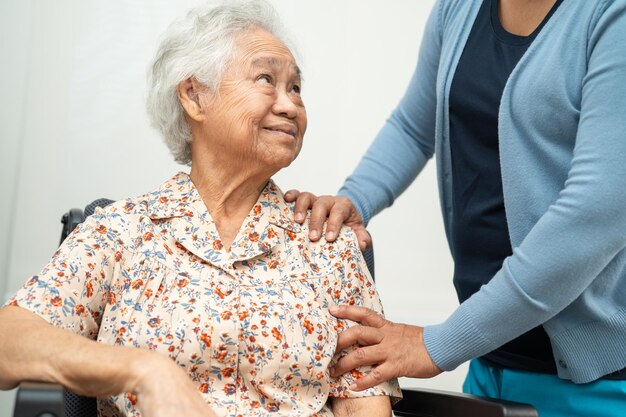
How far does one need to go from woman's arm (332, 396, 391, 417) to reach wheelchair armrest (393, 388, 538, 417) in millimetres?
94

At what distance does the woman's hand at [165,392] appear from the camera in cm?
118

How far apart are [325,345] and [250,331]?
0.54 ft

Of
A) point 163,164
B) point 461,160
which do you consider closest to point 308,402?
point 461,160

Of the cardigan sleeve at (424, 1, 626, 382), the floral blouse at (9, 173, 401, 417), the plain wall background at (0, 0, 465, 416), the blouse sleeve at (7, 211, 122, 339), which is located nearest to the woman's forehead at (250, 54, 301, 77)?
the floral blouse at (9, 173, 401, 417)

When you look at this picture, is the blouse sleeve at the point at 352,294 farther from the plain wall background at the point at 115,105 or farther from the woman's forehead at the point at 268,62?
the plain wall background at the point at 115,105

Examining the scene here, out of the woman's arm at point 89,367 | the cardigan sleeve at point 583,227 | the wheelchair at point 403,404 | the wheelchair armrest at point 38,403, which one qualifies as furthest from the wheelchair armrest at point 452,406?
the wheelchair armrest at point 38,403

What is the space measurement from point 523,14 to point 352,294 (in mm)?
689

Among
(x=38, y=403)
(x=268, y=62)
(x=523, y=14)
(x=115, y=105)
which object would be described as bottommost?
(x=38, y=403)

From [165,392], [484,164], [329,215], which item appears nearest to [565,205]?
[484,164]

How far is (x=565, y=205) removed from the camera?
4.58 ft

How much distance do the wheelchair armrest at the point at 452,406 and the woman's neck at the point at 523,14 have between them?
75cm

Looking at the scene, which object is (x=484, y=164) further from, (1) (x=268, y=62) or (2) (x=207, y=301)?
(2) (x=207, y=301)

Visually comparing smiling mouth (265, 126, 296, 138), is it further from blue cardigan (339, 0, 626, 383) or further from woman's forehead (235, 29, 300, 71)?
blue cardigan (339, 0, 626, 383)

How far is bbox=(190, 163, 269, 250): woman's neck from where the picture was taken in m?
1.69
